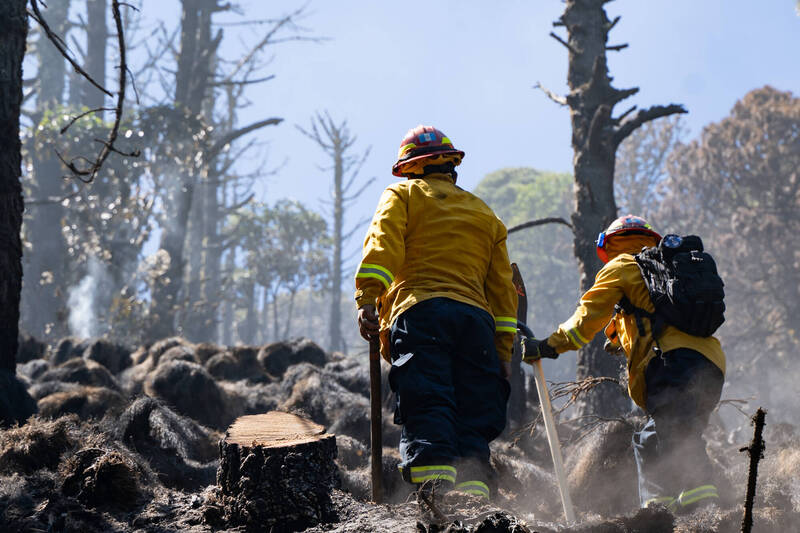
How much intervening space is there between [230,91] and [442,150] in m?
35.0

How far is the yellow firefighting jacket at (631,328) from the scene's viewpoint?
4344 mm

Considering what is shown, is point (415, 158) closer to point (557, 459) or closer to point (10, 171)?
point (557, 459)

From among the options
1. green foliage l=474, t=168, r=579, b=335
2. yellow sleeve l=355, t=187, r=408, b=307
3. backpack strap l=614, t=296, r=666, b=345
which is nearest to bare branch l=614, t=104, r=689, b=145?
backpack strap l=614, t=296, r=666, b=345

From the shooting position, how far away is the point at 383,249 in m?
3.86

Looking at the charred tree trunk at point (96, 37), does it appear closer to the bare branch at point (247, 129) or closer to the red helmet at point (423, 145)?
the bare branch at point (247, 129)

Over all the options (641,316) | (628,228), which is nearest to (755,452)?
(641,316)

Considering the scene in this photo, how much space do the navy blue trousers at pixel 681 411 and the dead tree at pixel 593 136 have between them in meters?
3.74

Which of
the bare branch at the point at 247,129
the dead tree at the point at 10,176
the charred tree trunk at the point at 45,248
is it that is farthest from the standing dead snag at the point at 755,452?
the bare branch at the point at 247,129

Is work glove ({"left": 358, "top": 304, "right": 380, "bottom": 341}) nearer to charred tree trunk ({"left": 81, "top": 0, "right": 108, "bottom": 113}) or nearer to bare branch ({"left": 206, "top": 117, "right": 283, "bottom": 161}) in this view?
bare branch ({"left": 206, "top": 117, "right": 283, "bottom": 161})

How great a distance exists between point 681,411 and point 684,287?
0.73 metres

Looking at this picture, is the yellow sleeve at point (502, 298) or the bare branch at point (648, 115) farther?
the bare branch at point (648, 115)

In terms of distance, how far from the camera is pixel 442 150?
4.39m

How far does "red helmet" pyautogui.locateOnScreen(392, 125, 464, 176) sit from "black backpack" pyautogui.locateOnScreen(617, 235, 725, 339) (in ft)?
4.40

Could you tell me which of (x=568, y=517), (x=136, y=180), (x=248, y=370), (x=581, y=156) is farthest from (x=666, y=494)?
(x=136, y=180)
